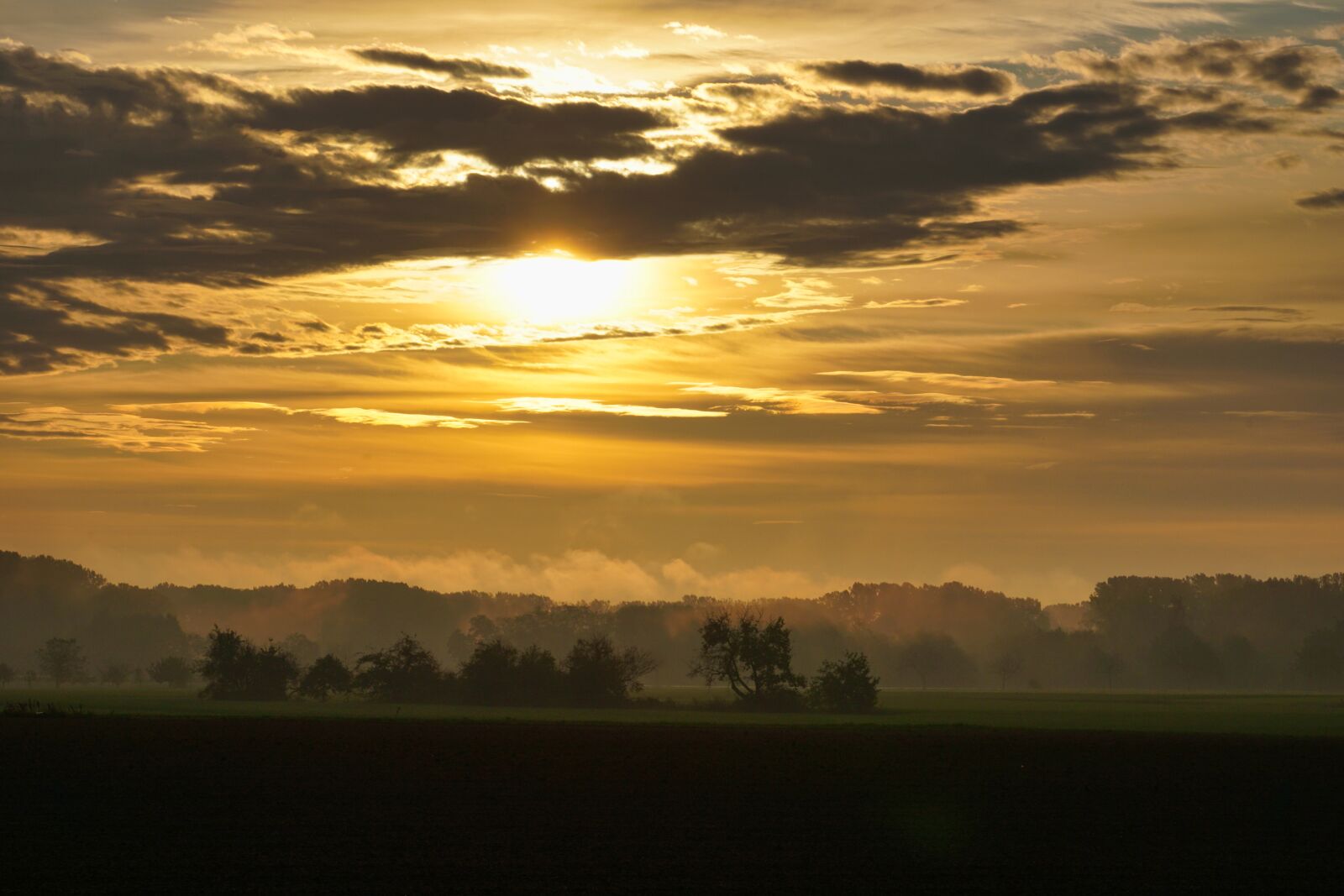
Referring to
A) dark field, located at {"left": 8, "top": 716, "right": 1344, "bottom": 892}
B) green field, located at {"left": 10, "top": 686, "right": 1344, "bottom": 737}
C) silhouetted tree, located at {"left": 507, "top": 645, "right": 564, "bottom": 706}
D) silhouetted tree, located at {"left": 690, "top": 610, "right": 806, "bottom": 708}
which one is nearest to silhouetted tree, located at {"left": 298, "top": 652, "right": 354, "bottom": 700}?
A: green field, located at {"left": 10, "top": 686, "right": 1344, "bottom": 737}

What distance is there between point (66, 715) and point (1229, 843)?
256ft

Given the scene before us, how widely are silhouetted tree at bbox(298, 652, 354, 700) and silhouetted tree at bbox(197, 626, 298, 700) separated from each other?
13.2 feet

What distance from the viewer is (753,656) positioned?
13412 centimetres

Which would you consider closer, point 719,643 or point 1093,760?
point 1093,760

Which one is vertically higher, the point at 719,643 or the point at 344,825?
the point at 719,643

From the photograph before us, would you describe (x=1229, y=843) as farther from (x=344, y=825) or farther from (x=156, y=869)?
(x=156, y=869)

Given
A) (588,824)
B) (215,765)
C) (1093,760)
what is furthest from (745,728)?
(588,824)

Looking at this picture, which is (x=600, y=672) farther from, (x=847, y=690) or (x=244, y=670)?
(x=244, y=670)

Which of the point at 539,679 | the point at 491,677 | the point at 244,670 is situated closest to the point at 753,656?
the point at 539,679

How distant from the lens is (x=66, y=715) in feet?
319

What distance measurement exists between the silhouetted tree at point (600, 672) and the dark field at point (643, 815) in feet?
183

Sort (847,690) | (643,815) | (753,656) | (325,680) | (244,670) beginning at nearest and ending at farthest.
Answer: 1. (643,815)
2. (753,656)
3. (847,690)
4. (325,680)
5. (244,670)

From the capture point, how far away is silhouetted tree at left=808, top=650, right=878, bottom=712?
13550 centimetres

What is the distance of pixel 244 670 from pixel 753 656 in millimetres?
49848
